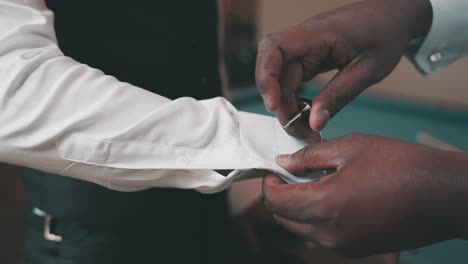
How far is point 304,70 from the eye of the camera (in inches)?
28.4

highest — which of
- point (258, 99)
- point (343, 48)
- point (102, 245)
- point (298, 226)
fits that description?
point (343, 48)

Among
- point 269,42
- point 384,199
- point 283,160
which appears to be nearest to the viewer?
point 384,199

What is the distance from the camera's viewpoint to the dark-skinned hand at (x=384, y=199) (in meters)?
0.46

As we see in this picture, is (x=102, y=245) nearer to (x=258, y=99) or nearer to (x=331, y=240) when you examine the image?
(x=331, y=240)

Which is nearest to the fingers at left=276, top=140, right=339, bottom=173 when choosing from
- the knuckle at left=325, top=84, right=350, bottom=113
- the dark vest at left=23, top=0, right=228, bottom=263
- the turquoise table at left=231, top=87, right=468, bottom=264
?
the knuckle at left=325, top=84, right=350, bottom=113

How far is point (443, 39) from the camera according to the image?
0.85m

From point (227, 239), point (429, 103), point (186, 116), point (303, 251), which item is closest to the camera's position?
point (186, 116)

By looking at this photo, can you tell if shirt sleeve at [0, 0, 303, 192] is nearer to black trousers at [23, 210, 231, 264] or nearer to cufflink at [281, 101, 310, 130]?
cufflink at [281, 101, 310, 130]

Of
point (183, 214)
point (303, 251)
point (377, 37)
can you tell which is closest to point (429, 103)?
point (303, 251)

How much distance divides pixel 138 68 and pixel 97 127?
0.77 feet

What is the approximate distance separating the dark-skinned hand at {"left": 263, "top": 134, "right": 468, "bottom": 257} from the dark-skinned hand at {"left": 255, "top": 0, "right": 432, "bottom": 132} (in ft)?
0.51

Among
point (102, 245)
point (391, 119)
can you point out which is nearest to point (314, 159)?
point (102, 245)

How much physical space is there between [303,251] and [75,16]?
2.77ft

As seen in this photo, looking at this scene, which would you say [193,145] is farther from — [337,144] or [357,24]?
[357,24]
